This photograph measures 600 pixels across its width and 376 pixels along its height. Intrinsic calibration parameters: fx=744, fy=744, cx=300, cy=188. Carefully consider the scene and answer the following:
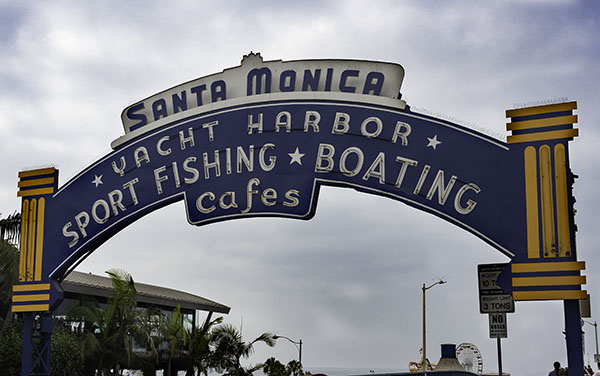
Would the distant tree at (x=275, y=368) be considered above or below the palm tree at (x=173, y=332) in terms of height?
below

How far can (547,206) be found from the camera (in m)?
11.5

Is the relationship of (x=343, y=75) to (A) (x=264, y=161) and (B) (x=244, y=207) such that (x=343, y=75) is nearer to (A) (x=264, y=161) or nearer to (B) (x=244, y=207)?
(A) (x=264, y=161)

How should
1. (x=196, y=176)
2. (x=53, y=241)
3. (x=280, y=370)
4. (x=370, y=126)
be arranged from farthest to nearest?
(x=280, y=370) < (x=53, y=241) < (x=196, y=176) < (x=370, y=126)

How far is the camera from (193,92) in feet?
47.9

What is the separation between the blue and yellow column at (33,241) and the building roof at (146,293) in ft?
43.3

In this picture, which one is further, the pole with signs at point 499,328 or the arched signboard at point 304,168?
the arched signboard at point 304,168

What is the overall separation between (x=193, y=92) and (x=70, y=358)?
1516cm

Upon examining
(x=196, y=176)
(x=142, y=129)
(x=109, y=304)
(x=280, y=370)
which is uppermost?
(x=142, y=129)

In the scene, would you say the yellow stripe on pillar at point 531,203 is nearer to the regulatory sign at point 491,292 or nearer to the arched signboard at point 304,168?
the arched signboard at point 304,168

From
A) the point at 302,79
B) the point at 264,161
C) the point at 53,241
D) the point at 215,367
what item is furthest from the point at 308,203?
the point at 215,367

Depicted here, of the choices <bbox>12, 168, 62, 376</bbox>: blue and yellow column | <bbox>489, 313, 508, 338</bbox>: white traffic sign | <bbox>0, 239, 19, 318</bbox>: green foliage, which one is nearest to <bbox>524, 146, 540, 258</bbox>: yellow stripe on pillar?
<bbox>489, 313, 508, 338</bbox>: white traffic sign

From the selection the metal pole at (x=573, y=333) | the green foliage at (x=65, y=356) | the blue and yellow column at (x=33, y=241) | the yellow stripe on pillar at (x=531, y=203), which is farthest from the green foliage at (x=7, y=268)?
the metal pole at (x=573, y=333)

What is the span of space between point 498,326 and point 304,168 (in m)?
4.27

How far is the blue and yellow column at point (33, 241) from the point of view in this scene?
15.3 meters
